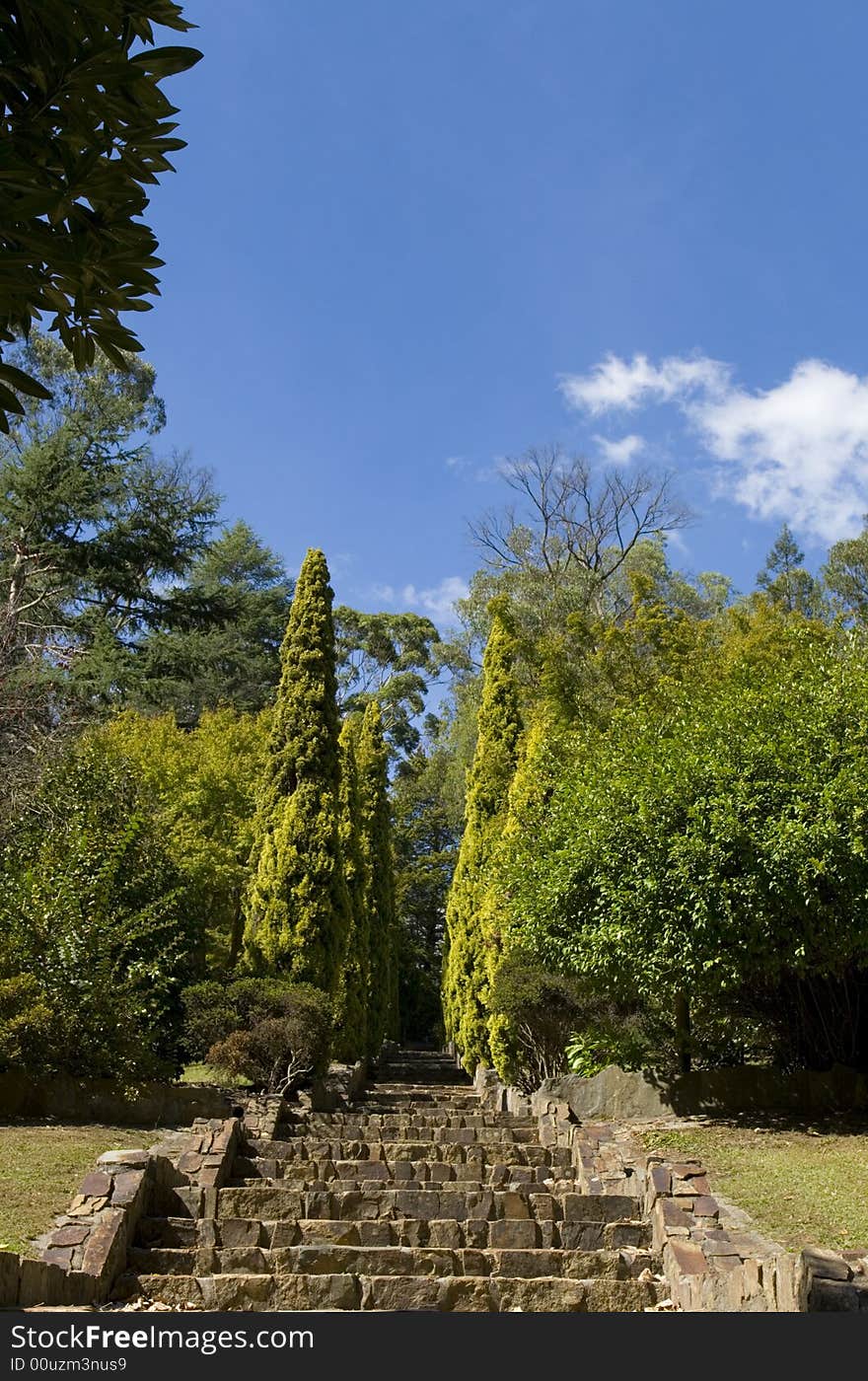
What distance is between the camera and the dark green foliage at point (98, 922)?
11984 mm

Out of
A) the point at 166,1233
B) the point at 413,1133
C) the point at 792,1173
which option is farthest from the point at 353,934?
the point at 166,1233

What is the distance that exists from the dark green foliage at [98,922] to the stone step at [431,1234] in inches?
214

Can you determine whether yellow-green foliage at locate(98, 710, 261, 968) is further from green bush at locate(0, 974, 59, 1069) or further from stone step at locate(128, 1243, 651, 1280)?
stone step at locate(128, 1243, 651, 1280)

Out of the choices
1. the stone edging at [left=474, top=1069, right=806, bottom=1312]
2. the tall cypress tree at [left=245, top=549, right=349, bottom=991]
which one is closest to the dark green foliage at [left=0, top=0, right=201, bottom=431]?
the stone edging at [left=474, top=1069, right=806, bottom=1312]

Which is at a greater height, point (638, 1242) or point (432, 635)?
point (432, 635)

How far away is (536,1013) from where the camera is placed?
15.9 meters

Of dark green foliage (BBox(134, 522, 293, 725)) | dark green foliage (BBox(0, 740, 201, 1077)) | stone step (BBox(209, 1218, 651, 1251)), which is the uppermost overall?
dark green foliage (BBox(134, 522, 293, 725))

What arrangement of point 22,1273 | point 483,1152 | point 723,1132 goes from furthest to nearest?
1. point 723,1132
2. point 483,1152
3. point 22,1273

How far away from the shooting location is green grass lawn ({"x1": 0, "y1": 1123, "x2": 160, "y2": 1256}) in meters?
6.64

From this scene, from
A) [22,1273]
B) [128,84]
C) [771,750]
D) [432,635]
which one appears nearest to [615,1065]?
[771,750]

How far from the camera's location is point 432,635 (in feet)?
161

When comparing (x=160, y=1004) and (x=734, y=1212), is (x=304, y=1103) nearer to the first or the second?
(x=160, y=1004)

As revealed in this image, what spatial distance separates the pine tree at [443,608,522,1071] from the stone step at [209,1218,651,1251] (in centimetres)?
1354

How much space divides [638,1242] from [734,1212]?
4.77 feet
